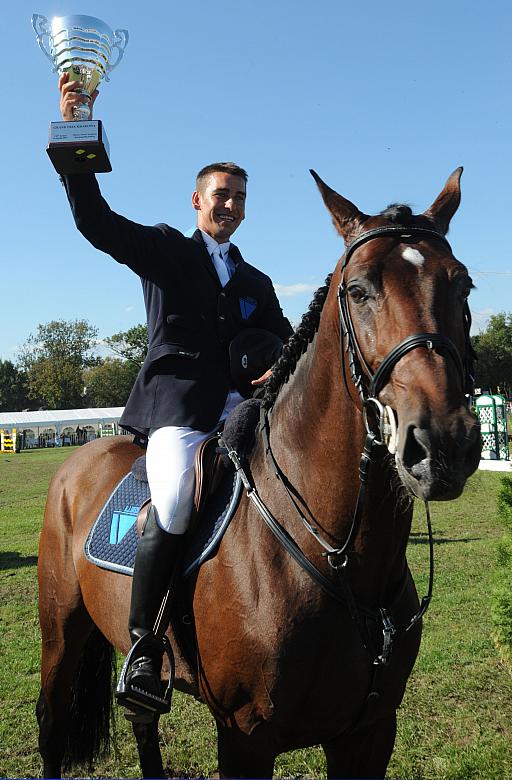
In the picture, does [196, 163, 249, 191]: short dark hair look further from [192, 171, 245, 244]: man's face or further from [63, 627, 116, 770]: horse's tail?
[63, 627, 116, 770]: horse's tail

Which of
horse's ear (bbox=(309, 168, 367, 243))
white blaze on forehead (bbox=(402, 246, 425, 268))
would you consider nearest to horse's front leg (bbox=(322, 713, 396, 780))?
white blaze on forehead (bbox=(402, 246, 425, 268))

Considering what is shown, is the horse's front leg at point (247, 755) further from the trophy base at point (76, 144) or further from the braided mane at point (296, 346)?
the trophy base at point (76, 144)

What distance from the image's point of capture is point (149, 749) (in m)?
4.16

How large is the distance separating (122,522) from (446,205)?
2376 millimetres

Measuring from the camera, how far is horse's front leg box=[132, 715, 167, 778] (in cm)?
414

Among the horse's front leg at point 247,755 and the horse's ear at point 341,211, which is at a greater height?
the horse's ear at point 341,211

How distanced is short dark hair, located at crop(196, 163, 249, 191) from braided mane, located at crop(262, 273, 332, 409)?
1199 mm

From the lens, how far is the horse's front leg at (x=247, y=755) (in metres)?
2.59

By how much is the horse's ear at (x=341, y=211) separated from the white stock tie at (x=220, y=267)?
42.1 inches

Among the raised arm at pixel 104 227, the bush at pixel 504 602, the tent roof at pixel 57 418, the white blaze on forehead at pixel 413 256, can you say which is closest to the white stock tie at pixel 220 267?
the raised arm at pixel 104 227

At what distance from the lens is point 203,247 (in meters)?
3.54

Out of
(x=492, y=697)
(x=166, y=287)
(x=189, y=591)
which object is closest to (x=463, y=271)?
(x=166, y=287)

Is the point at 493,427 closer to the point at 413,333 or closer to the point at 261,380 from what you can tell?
the point at 261,380

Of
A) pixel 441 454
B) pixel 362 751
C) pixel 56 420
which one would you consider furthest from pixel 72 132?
pixel 56 420
